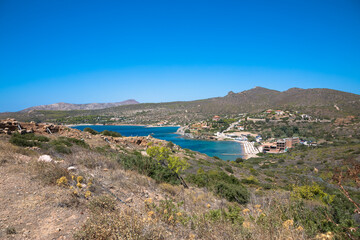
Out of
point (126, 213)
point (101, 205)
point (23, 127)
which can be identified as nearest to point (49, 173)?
point (101, 205)

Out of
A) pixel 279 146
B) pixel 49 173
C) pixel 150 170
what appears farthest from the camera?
pixel 279 146

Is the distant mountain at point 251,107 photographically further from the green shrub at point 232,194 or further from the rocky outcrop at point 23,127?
the rocky outcrop at point 23,127

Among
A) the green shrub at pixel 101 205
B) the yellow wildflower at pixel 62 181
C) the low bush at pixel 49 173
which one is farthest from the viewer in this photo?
the low bush at pixel 49 173

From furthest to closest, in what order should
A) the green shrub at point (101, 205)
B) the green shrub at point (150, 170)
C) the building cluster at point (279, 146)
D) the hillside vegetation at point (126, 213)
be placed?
the building cluster at point (279, 146), the green shrub at point (150, 170), the green shrub at point (101, 205), the hillside vegetation at point (126, 213)

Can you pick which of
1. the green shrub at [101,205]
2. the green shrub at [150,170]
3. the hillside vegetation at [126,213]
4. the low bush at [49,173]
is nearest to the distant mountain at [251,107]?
the green shrub at [150,170]

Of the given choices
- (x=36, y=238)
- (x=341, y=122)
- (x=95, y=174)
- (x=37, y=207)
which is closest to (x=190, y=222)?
(x=36, y=238)

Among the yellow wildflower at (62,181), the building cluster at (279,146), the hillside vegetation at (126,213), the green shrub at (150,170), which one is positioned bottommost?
the building cluster at (279,146)

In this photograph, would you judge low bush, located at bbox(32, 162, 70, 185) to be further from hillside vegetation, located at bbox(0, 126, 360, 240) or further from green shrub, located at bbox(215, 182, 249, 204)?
green shrub, located at bbox(215, 182, 249, 204)

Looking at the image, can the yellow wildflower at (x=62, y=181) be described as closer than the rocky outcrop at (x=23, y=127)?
Yes

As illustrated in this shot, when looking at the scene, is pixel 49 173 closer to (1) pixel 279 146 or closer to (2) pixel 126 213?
(2) pixel 126 213

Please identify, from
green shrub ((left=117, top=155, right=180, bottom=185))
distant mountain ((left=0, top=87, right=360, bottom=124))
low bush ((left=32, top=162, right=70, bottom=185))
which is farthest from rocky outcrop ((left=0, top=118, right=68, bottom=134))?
distant mountain ((left=0, top=87, right=360, bottom=124))

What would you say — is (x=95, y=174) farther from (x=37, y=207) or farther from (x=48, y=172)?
(x=37, y=207)

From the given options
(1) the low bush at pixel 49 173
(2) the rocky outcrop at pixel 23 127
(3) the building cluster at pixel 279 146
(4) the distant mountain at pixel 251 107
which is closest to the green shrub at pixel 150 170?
(1) the low bush at pixel 49 173

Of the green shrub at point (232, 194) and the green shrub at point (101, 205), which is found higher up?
the green shrub at point (101, 205)
